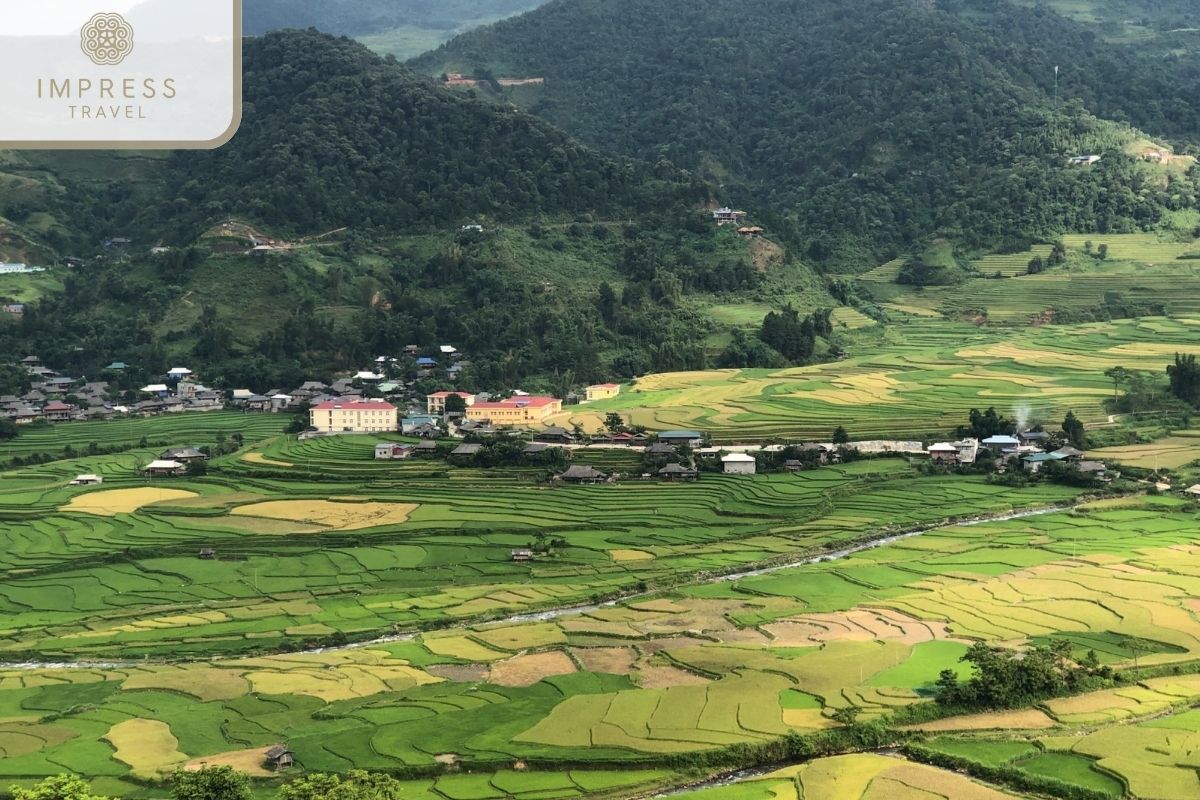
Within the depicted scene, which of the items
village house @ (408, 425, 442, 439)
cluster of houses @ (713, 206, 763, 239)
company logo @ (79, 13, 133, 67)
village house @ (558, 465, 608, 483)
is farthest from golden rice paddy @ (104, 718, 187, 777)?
cluster of houses @ (713, 206, 763, 239)

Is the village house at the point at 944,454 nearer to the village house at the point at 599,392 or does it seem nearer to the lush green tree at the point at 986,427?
the lush green tree at the point at 986,427

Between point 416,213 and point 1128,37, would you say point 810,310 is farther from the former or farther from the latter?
point 1128,37

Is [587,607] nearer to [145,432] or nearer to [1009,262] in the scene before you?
[145,432]

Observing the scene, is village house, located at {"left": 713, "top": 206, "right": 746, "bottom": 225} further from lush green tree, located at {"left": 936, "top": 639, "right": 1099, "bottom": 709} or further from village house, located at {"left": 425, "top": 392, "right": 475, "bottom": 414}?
lush green tree, located at {"left": 936, "top": 639, "right": 1099, "bottom": 709}

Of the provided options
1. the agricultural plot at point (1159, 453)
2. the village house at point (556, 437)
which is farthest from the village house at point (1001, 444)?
the village house at point (556, 437)

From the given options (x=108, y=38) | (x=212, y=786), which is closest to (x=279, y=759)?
(x=212, y=786)

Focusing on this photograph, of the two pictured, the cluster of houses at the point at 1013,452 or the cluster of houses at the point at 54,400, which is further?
the cluster of houses at the point at 54,400

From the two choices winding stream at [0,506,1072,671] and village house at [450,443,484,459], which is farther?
village house at [450,443,484,459]

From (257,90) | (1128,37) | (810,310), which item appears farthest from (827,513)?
(1128,37)
